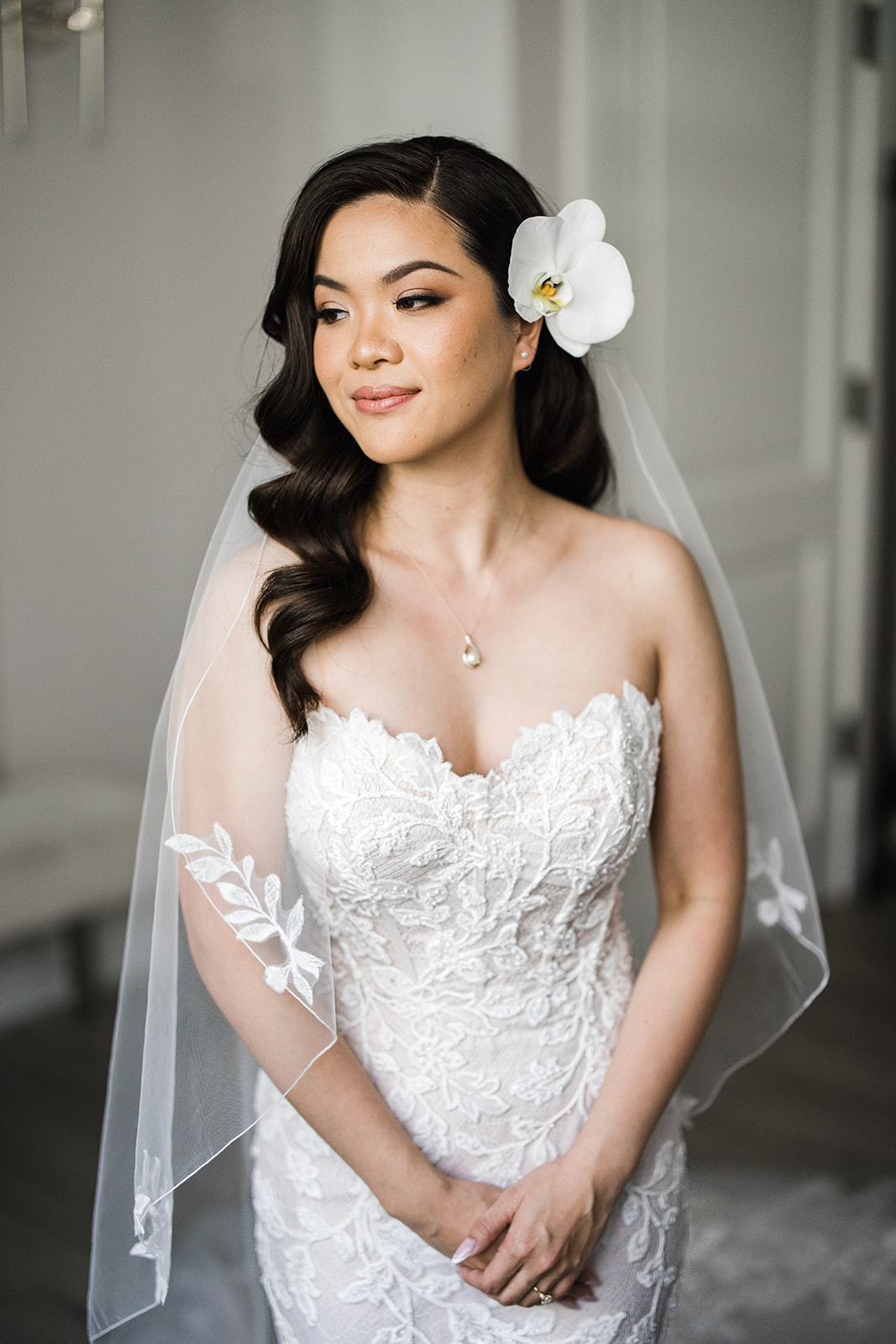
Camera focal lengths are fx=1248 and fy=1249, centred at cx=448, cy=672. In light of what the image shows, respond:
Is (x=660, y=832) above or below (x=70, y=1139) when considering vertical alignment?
above

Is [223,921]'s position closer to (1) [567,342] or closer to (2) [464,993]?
(2) [464,993]

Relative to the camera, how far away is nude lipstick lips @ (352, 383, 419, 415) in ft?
4.41

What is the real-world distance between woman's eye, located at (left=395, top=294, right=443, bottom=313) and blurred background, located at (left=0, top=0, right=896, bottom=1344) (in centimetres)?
119

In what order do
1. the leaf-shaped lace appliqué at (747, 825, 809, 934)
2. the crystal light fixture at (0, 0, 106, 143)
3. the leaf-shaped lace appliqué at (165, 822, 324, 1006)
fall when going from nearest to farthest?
the leaf-shaped lace appliqué at (165, 822, 324, 1006), the leaf-shaped lace appliqué at (747, 825, 809, 934), the crystal light fixture at (0, 0, 106, 143)

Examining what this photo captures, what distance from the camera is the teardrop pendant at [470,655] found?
1.44 meters

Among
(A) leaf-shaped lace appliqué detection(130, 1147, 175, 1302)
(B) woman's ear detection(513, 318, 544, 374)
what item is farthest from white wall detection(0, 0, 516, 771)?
(A) leaf-shaped lace appliqué detection(130, 1147, 175, 1302)

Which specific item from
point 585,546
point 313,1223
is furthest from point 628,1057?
point 585,546

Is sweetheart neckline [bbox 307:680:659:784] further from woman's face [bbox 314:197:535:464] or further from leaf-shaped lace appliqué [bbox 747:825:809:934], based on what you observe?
leaf-shaped lace appliqué [bbox 747:825:809:934]

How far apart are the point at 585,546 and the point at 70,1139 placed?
6.64ft

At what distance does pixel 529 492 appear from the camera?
1592 mm

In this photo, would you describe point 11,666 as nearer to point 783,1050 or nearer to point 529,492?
point 529,492

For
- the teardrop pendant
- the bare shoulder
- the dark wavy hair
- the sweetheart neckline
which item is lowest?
the sweetheart neckline

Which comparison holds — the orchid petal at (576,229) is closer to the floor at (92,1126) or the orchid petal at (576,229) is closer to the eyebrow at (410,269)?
the eyebrow at (410,269)

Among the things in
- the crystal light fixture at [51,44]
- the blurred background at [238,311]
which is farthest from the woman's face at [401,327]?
the crystal light fixture at [51,44]
